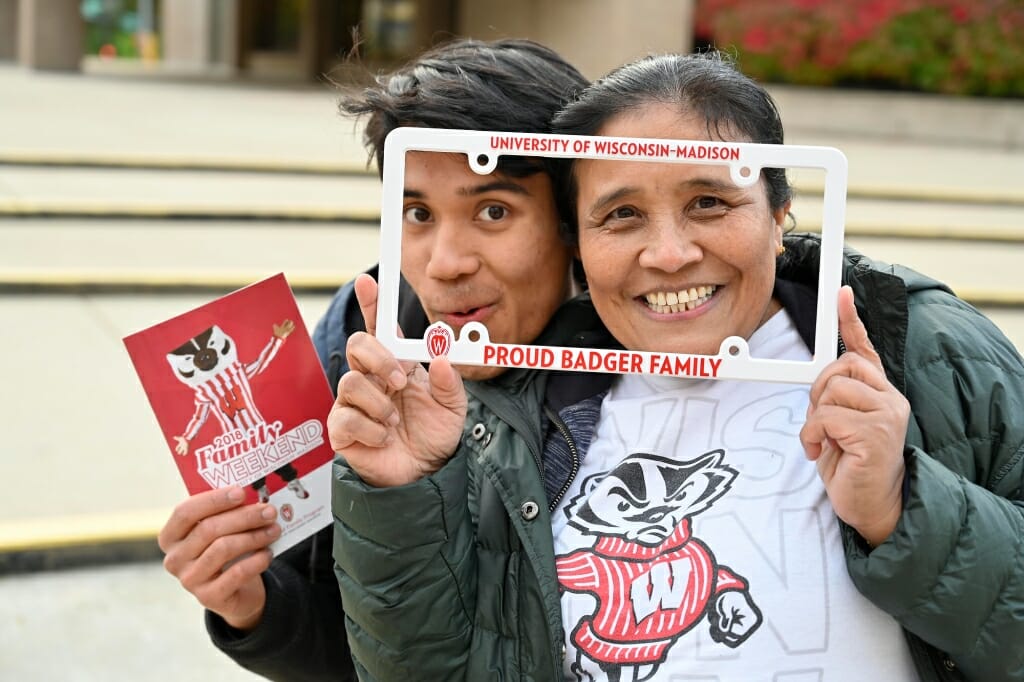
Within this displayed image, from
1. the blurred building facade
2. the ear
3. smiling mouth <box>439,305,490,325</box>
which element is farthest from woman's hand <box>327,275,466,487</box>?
the blurred building facade

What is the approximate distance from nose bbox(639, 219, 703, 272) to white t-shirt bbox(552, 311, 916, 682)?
0.71 feet

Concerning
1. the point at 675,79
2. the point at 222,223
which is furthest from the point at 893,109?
the point at 675,79

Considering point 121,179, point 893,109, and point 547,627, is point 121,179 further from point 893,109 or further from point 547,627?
point 893,109

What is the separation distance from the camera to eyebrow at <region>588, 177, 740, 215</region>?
4.53ft

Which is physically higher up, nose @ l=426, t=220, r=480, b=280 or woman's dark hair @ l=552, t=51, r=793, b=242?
woman's dark hair @ l=552, t=51, r=793, b=242

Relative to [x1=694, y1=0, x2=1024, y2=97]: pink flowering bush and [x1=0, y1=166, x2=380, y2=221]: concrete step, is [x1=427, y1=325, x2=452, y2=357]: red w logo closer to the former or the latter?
[x1=0, y1=166, x2=380, y2=221]: concrete step

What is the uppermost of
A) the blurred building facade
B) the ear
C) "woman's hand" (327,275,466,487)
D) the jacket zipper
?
the blurred building facade

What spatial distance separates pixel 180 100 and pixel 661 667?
388 inches

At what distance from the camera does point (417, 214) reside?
1.62 metres

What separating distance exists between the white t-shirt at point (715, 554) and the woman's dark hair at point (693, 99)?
257 millimetres

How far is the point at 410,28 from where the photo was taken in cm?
1736

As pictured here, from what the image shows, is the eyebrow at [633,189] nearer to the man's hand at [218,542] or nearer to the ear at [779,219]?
the ear at [779,219]

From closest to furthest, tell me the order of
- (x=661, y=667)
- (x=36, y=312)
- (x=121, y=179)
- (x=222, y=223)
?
(x=661, y=667)
(x=36, y=312)
(x=222, y=223)
(x=121, y=179)

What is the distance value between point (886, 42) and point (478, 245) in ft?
32.1
